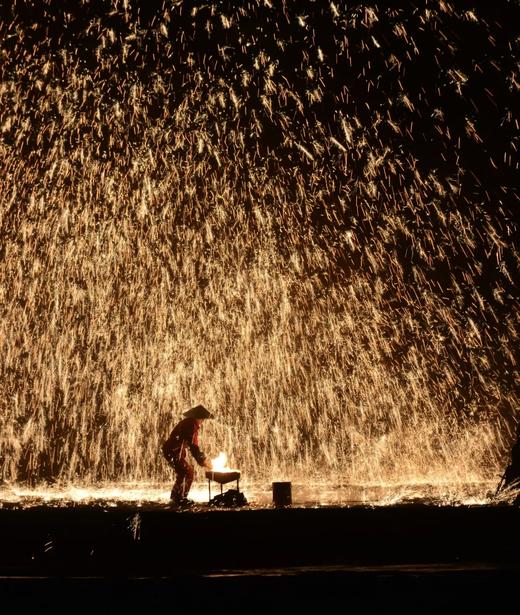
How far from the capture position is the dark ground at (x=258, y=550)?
6.54 m

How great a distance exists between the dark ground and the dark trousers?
2164 mm

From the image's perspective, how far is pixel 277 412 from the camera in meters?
30.4

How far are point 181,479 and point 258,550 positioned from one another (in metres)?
3.04

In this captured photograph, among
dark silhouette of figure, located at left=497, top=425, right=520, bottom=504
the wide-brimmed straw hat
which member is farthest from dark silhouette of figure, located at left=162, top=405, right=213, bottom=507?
dark silhouette of figure, located at left=497, top=425, right=520, bottom=504

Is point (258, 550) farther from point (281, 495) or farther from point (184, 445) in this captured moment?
point (184, 445)

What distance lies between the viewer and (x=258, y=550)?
A: 7.64 metres

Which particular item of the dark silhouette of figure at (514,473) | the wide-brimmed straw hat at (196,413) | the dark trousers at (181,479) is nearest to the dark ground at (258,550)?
the dark silhouette of figure at (514,473)

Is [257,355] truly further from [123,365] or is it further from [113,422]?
[113,422]

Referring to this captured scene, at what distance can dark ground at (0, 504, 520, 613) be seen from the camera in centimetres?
654

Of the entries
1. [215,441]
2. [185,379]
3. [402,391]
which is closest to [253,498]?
[185,379]

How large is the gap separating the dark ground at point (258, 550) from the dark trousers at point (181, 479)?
216 centimetres

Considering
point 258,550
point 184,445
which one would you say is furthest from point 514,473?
point 184,445

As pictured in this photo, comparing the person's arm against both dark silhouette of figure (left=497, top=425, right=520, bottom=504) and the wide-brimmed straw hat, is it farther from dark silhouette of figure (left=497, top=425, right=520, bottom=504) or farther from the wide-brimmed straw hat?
dark silhouette of figure (left=497, top=425, right=520, bottom=504)

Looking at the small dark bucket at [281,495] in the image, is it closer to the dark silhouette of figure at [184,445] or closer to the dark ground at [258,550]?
the dark silhouette of figure at [184,445]
